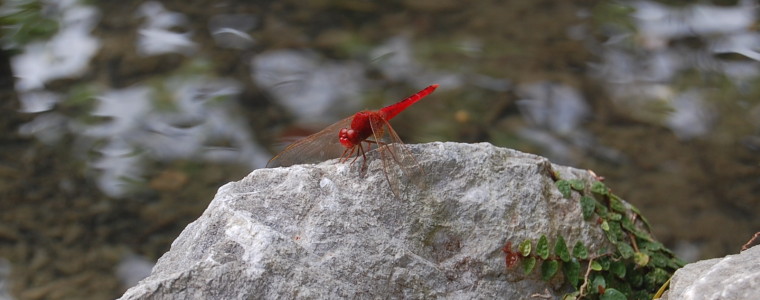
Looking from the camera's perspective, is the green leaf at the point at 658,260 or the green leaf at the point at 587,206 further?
the green leaf at the point at 658,260

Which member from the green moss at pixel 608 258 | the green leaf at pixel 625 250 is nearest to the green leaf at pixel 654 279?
the green moss at pixel 608 258

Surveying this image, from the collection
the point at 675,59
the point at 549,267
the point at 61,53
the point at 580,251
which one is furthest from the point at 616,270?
the point at 61,53

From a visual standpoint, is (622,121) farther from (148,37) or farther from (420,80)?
(148,37)

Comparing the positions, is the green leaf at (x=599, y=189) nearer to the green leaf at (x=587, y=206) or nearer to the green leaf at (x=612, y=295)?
the green leaf at (x=587, y=206)

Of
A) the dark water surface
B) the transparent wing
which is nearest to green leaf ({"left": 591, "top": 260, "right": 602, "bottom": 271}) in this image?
the transparent wing

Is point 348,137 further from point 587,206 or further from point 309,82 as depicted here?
point 309,82

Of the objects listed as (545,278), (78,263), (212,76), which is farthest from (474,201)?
(212,76)
